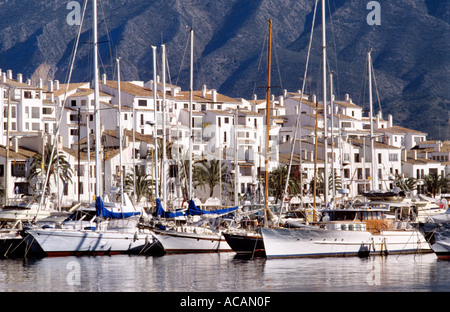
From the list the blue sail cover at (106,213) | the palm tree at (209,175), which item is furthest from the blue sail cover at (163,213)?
the palm tree at (209,175)

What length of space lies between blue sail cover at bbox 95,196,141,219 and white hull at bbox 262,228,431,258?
949 centimetres

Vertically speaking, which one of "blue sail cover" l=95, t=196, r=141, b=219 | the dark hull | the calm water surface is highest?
"blue sail cover" l=95, t=196, r=141, b=219

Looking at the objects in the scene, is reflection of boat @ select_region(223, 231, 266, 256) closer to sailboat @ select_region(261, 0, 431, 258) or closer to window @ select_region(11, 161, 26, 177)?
sailboat @ select_region(261, 0, 431, 258)

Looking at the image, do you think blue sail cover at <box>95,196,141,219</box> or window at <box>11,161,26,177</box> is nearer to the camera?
blue sail cover at <box>95,196,141,219</box>

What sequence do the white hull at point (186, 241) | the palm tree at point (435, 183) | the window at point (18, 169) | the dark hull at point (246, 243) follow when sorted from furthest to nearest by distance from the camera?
the palm tree at point (435, 183)
the window at point (18, 169)
the white hull at point (186, 241)
the dark hull at point (246, 243)

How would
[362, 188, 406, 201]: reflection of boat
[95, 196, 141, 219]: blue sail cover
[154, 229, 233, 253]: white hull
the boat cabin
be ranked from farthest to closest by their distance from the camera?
[362, 188, 406, 201]: reflection of boat, [154, 229, 233, 253]: white hull, [95, 196, 141, 219]: blue sail cover, the boat cabin

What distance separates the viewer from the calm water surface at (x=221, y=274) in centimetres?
3688

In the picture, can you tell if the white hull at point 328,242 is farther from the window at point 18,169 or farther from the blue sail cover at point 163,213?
the window at point 18,169

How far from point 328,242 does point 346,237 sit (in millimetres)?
1282

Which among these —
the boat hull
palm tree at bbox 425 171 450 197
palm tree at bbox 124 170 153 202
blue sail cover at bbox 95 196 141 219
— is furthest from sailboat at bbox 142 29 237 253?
palm tree at bbox 425 171 450 197

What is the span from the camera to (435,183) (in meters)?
117

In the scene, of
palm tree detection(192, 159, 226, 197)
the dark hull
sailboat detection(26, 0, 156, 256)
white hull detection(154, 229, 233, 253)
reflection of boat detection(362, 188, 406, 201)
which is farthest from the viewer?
palm tree detection(192, 159, 226, 197)

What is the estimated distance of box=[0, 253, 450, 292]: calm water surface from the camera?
36.9 metres

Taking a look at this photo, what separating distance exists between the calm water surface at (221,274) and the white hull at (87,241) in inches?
46.9
